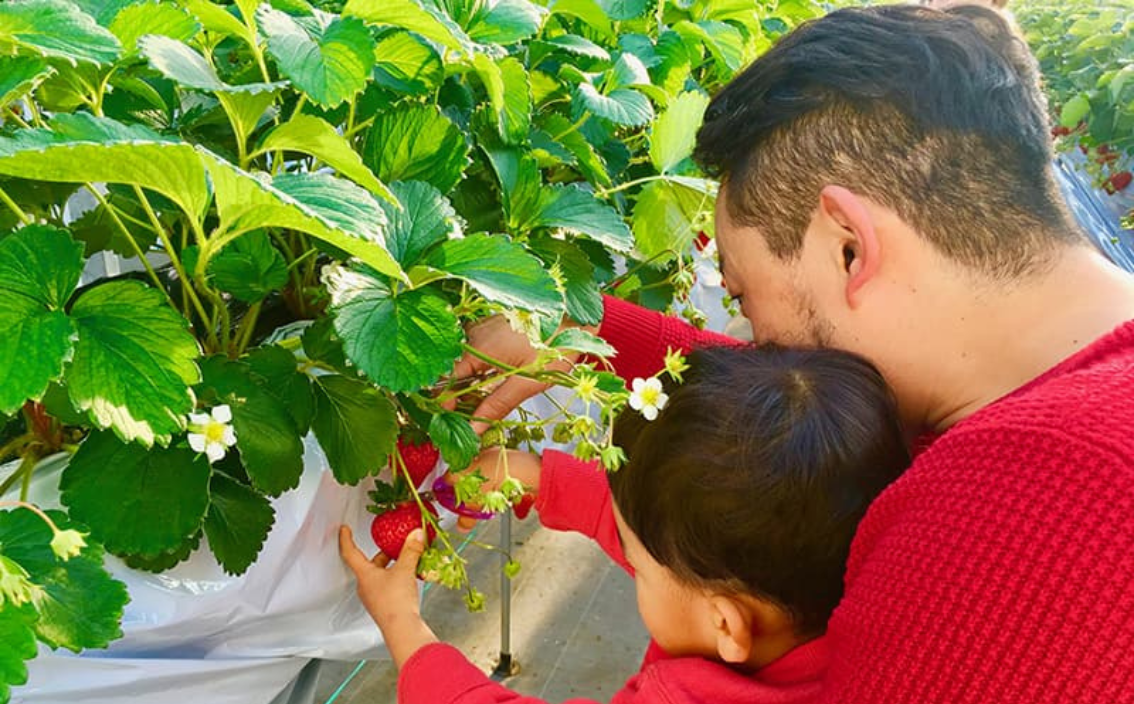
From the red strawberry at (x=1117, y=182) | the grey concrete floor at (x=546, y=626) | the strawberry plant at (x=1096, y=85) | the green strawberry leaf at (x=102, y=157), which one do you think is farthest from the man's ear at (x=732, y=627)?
the red strawberry at (x=1117, y=182)

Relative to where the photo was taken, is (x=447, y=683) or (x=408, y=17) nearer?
(x=408, y=17)

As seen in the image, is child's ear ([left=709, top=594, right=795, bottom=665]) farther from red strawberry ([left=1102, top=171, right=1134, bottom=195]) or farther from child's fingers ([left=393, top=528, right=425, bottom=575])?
red strawberry ([left=1102, top=171, right=1134, bottom=195])

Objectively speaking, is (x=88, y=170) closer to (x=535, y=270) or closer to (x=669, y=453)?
(x=535, y=270)

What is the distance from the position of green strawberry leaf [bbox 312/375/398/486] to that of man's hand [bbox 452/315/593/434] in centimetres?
20

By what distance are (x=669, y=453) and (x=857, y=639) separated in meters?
0.23

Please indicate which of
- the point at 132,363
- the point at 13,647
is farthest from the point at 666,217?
the point at 13,647

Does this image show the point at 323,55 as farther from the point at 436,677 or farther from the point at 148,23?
the point at 436,677

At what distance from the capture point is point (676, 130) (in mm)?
1113

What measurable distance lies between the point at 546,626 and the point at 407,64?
1.61 metres

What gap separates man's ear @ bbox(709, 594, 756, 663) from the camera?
0.85m

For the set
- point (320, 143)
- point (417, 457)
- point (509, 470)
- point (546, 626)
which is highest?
point (320, 143)

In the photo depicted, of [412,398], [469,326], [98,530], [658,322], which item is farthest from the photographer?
[658,322]

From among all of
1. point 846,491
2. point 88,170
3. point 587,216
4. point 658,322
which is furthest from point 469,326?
point 88,170

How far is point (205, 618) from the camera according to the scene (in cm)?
75
